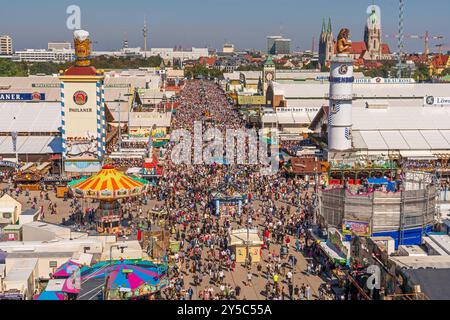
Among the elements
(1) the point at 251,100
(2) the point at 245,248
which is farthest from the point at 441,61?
(2) the point at 245,248

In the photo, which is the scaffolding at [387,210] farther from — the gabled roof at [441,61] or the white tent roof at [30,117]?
the gabled roof at [441,61]

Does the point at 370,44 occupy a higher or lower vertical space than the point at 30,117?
higher

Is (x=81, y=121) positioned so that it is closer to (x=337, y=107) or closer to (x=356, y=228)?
(x=337, y=107)

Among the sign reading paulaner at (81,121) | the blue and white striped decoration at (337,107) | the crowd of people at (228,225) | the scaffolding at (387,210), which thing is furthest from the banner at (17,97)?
the scaffolding at (387,210)

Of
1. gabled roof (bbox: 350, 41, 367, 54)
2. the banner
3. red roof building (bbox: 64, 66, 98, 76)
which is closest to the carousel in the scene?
red roof building (bbox: 64, 66, 98, 76)

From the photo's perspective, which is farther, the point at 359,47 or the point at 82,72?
the point at 359,47

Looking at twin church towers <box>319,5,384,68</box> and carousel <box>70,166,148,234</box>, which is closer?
carousel <box>70,166,148,234</box>

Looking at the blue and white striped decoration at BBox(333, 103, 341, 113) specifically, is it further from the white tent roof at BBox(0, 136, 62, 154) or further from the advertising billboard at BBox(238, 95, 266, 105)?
the advertising billboard at BBox(238, 95, 266, 105)

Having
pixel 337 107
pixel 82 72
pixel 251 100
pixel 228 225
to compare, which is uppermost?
pixel 82 72
